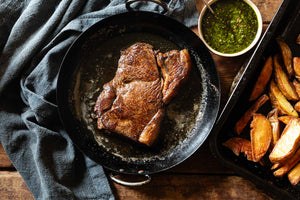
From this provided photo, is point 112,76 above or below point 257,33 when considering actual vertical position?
below

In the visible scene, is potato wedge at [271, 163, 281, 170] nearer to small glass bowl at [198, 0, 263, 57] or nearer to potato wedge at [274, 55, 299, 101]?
potato wedge at [274, 55, 299, 101]

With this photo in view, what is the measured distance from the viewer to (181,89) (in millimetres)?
2148

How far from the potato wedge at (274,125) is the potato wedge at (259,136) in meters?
0.05

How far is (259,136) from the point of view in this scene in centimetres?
189

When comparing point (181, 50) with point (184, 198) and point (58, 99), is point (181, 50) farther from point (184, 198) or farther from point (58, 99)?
point (184, 198)

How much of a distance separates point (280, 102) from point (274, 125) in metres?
0.18

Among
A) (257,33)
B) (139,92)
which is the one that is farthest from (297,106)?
(139,92)

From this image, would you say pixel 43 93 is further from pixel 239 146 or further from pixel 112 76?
pixel 239 146

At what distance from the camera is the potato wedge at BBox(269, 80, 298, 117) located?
195 centimetres

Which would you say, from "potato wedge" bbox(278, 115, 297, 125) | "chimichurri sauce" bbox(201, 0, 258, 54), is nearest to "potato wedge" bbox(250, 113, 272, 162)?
"potato wedge" bbox(278, 115, 297, 125)

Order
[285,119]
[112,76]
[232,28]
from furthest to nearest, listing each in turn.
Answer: [112,76] → [232,28] → [285,119]

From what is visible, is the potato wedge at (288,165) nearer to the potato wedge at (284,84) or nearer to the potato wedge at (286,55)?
the potato wedge at (284,84)

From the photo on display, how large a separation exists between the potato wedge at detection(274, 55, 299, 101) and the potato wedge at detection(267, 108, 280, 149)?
0.47 feet

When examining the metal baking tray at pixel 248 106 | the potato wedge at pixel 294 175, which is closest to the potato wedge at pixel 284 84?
the metal baking tray at pixel 248 106
